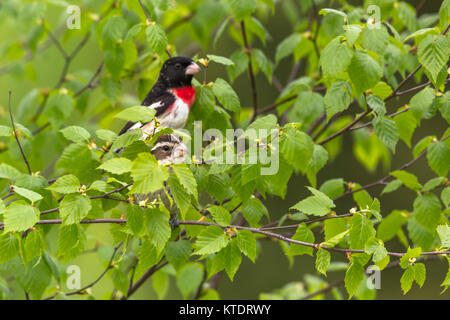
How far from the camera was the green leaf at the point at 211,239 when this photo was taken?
2.36 metres

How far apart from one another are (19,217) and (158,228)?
0.47 m

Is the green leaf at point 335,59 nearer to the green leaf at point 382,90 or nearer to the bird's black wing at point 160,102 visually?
the green leaf at point 382,90

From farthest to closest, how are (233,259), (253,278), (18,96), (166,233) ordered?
(253,278) → (18,96) → (233,259) → (166,233)

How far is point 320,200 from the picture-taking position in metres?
2.43

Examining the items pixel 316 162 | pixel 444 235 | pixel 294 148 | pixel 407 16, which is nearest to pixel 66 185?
pixel 294 148

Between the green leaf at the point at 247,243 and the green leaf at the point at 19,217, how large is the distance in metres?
0.72

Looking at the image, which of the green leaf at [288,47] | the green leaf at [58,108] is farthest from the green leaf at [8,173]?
the green leaf at [288,47]

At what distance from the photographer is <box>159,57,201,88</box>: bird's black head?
12.3 feet

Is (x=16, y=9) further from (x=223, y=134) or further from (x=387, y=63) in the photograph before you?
(x=387, y=63)

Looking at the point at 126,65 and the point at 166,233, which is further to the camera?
the point at 126,65

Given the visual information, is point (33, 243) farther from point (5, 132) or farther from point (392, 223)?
point (392, 223)

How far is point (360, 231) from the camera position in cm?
235

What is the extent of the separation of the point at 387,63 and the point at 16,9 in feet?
7.57
